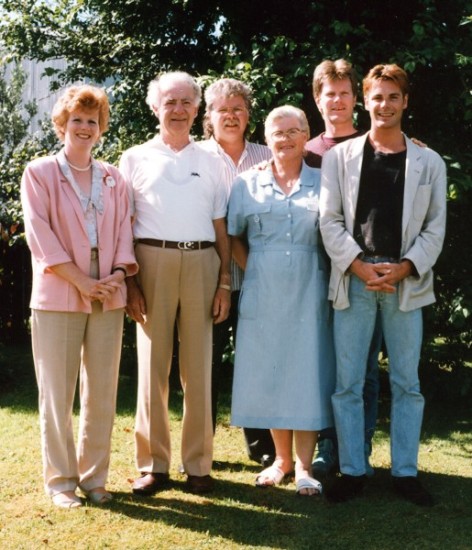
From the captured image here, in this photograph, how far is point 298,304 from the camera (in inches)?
167

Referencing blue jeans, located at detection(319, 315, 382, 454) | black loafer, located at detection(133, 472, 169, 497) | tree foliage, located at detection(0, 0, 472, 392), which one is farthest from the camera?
tree foliage, located at detection(0, 0, 472, 392)

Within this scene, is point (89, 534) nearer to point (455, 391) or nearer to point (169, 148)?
point (169, 148)

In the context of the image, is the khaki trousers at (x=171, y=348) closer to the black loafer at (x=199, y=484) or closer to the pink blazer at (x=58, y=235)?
the black loafer at (x=199, y=484)

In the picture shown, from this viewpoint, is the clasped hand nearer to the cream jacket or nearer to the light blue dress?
the cream jacket

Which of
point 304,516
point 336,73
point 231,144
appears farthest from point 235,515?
point 336,73

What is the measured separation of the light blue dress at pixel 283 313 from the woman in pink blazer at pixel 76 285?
0.69 m

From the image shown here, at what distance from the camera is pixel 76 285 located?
3.93 m

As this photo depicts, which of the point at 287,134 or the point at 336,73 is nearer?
the point at 287,134

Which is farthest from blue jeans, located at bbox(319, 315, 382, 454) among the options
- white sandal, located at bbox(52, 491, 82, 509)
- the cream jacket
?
white sandal, located at bbox(52, 491, 82, 509)

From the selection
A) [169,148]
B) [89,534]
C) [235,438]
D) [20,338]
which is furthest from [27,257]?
[89,534]

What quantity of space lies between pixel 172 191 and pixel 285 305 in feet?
2.85

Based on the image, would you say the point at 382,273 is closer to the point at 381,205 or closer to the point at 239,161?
the point at 381,205

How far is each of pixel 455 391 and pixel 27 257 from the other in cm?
471

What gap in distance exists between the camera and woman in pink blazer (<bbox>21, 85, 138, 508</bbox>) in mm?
3953
